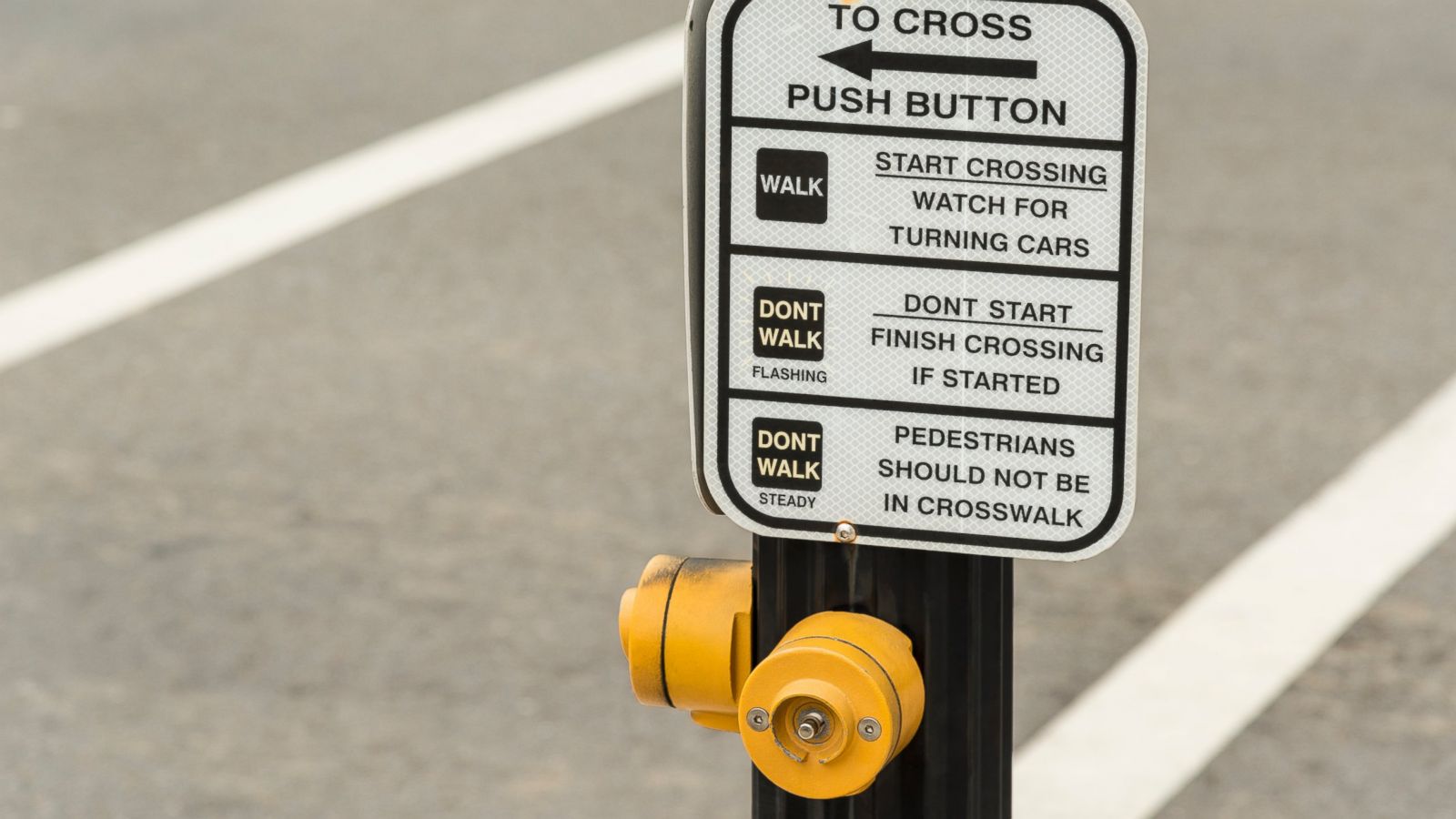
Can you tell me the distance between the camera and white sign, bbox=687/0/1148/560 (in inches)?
69.8

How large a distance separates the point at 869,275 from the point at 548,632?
11.0 feet

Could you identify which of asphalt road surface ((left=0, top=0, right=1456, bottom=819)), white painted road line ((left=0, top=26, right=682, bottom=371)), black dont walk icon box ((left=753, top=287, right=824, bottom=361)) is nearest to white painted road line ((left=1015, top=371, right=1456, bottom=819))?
asphalt road surface ((left=0, top=0, right=1456, bottom=819))

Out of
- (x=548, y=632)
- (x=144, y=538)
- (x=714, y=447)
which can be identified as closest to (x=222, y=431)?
(x=144, y=538)

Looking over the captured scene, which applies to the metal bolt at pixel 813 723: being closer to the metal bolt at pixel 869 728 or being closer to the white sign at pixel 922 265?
the metal bolt at pixel 869 728

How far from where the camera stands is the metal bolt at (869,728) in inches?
73.7

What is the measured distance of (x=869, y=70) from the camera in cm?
180

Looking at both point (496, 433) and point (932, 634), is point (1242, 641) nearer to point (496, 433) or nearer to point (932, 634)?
point (496, 433)

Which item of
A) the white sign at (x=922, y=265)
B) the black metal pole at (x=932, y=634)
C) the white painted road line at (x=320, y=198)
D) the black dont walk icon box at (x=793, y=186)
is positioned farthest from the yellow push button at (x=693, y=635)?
the white painted road line at (x=320, y=198)

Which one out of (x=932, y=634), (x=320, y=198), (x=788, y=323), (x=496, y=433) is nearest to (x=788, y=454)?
(x=788, y=323)

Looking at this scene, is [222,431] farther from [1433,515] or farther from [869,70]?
[869,70]

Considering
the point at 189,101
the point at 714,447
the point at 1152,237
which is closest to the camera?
the point at 714,447

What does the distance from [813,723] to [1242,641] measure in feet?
10.6

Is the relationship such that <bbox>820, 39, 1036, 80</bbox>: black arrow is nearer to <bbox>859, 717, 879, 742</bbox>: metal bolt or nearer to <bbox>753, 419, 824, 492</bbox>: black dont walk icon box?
<bbox>753, 419, 824, 492</bbox>: black dont walk icon box

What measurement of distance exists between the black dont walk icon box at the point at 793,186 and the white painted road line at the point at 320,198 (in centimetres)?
519
